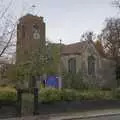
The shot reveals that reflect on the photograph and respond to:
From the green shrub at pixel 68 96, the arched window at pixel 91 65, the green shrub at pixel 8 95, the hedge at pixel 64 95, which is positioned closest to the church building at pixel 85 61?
the arched window at pixel 91 65

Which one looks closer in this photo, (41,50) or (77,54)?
(41,50)

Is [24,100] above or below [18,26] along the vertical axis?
below

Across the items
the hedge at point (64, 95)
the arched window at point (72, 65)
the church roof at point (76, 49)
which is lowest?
the hedge at point (64, 95)

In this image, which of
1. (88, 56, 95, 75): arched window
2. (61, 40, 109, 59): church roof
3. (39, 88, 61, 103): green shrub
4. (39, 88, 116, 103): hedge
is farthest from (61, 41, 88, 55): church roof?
(39, 88, 61, 103): green shrub

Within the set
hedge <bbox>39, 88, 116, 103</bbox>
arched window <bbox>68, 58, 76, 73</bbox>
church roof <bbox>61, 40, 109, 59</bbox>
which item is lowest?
hedge <bbox>39, 88, 116, 103</bbox>

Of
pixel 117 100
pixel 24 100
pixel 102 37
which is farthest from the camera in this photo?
pixel 102 37

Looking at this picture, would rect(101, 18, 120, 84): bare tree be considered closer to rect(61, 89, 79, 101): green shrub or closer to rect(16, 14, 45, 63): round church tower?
rect(16, 14, 45, 63): round church tower

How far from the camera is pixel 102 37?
219ft

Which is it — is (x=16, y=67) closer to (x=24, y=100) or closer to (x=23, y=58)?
(x=23, y=58)

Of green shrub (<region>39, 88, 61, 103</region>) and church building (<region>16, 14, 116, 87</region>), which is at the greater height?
church building (<region>16, 14, 116, 87</region>)

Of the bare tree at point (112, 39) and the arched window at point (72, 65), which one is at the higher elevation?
the bare tree at point (112, 39)

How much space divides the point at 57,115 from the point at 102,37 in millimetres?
42675

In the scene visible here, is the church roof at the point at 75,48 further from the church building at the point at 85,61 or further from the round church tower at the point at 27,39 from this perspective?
the round church tower at the point at 27,39

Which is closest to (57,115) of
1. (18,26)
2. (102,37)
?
(18,26)
